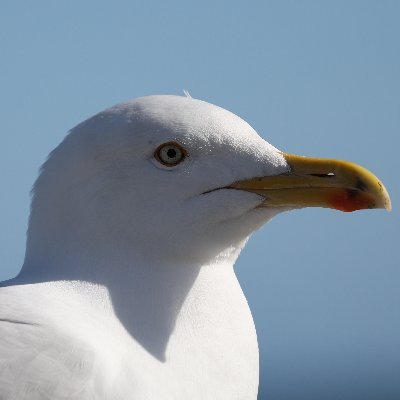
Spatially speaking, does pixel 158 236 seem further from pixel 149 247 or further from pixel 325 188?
pixel 325 188

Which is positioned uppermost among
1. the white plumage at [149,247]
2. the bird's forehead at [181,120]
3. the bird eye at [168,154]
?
the bird's forehead at [181,120]

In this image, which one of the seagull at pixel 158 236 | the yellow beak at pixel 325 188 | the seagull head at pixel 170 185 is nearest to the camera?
the seagull at pixel 158 236

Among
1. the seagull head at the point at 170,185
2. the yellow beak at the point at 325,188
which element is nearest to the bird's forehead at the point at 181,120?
the seagull head at the point at 170,185

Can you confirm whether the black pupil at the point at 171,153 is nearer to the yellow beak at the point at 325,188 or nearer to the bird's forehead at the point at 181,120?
the bird's forehead at the point at 181,120

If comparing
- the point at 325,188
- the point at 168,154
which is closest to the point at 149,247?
the point at 168,154

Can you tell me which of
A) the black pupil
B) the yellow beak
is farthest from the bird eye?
the yellow beak

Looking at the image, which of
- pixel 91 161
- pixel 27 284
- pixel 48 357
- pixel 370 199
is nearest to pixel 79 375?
pixel 48 357

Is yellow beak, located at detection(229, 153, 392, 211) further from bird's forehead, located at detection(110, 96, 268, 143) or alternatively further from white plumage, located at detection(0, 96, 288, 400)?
bird's forehead, located at detection(110, 96, 268, 143)
